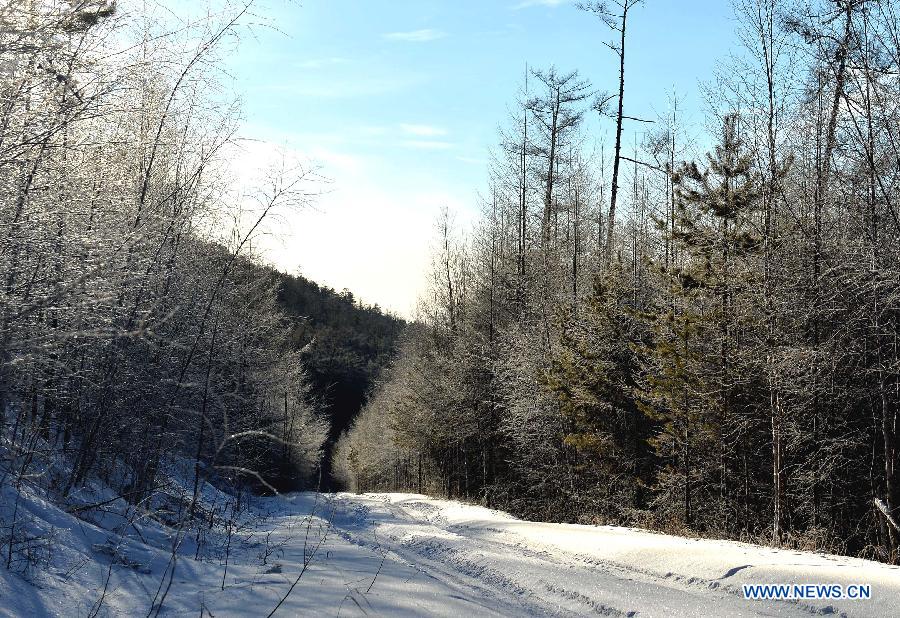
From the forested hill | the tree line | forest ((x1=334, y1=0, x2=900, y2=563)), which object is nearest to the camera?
the tree line

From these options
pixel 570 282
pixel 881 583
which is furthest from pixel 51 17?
pixel 570 282

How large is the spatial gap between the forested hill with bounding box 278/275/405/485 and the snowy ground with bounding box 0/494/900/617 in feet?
241

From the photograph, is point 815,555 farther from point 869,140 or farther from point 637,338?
point 637,338

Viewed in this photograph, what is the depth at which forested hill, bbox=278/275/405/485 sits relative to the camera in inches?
3627

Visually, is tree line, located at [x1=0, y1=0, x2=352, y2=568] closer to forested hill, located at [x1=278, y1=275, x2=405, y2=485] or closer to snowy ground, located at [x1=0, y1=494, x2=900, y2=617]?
snowy ground, located at [x1=0, y1=494, x2=900, y2=617]

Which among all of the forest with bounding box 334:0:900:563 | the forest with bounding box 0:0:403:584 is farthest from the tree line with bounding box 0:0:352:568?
the forest with bounding box 334:0:900:563

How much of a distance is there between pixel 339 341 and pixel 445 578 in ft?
308

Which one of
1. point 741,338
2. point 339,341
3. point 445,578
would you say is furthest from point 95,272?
point 339,341

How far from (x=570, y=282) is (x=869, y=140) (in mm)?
13684

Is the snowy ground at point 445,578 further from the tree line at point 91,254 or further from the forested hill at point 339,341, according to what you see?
the forested hill at point 339,341

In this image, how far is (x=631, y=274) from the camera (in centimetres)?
2191

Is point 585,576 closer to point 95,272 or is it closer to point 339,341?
point 95,272

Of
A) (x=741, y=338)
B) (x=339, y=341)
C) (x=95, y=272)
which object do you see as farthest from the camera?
(x=339, y=341)

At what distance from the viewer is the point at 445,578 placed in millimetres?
7770
